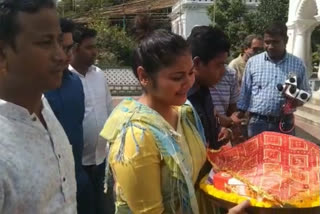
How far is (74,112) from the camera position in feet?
7.21

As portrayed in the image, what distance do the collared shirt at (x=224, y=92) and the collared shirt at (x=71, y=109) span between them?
3.40ft

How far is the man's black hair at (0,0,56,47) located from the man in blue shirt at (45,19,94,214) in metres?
1.00

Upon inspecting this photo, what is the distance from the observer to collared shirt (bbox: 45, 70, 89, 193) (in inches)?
82.4

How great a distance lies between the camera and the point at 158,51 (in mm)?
1489

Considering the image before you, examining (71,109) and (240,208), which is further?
(71,109)

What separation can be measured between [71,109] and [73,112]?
0.9 inches

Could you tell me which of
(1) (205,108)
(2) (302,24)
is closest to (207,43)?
(1) (205,108)

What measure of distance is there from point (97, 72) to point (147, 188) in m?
1.75

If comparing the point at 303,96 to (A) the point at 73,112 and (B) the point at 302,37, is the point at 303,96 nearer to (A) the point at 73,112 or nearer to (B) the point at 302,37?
(A) the point at 73,112

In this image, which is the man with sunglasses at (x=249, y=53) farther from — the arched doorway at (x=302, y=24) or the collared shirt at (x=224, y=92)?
the arched doorway at (x=302, y=24)

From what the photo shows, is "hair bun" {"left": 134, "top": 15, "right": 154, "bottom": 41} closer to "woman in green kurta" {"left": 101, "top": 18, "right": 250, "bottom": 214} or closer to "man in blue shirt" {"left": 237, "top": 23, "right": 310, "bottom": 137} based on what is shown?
"woman in green kurta" {"left": 101, "top": 18, "right": 250, "bottom": 214}

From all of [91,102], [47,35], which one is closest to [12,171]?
[47,35]

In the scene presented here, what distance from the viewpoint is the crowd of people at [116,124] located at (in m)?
1.03

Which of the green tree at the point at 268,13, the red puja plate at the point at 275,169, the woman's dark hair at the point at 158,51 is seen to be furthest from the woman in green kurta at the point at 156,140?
the green tree at the point at 268,13
